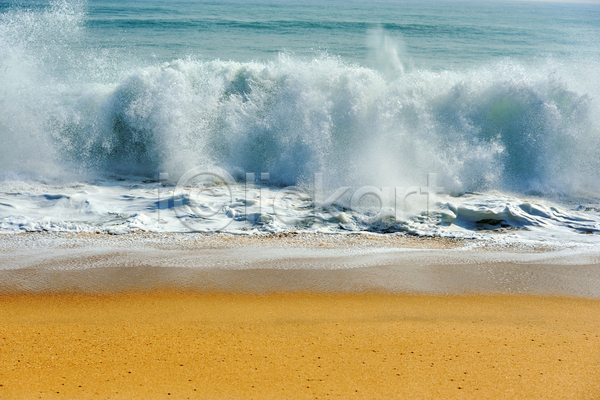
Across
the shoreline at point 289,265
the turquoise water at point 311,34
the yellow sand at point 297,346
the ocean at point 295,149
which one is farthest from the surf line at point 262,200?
the turquoise water at point 311,34

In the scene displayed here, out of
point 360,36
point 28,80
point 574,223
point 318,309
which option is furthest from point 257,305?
point 360,36

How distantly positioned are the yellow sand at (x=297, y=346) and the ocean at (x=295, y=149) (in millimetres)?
1676

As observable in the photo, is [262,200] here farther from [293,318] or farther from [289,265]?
[293,318]

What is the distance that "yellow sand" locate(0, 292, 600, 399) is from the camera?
8.70ft

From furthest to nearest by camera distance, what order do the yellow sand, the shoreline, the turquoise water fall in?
the turquoise water → the shoreline → the yellow sand

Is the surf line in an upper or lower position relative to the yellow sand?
upper

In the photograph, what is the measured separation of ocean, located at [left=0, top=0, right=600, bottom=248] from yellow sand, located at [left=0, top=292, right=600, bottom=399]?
1.68 m

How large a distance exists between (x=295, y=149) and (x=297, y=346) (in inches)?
186

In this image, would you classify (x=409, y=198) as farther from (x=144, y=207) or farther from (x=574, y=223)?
(x=144, y=207)

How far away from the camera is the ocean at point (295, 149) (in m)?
5.70

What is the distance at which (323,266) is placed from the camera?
4.42 metres

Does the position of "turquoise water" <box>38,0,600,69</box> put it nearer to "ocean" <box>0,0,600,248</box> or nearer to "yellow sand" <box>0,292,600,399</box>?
"ocean" <box>0,0,600,248</box>

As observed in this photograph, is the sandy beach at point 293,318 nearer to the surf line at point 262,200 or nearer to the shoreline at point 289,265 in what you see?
the shoreline at point 289,265

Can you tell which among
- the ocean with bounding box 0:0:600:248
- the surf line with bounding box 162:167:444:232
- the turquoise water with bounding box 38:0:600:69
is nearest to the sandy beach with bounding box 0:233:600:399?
the surf line with bounding box 162:167:444:232
